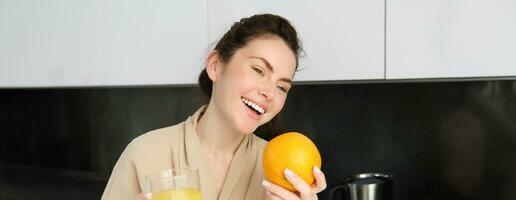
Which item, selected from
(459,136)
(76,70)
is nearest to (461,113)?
(459,136)

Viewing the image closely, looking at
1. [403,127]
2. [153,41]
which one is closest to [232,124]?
[153,41]

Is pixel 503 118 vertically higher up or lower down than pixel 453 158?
higher up

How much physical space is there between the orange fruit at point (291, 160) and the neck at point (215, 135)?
0.21m

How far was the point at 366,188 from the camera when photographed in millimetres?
961

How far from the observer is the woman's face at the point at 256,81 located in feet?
2.68

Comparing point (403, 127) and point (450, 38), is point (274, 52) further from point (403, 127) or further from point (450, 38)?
point (403, 127)

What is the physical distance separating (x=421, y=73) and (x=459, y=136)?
1.26 feet

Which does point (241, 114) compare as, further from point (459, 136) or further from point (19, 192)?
point (19, 192)

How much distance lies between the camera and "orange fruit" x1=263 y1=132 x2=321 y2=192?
0.74 metres

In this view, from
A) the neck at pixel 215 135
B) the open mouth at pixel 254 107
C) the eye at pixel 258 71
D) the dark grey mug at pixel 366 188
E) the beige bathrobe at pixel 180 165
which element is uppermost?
the eye at pixel 258 71

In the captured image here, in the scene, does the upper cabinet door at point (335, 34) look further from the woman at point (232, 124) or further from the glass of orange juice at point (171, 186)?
the glass of orange juice at point (171, 186)

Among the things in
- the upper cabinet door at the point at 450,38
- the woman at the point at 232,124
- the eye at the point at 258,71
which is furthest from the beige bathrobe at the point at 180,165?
the upper cabinet door at the point at 450,38

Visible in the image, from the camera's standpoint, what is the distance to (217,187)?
97 centimetres

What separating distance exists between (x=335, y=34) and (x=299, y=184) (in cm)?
37
